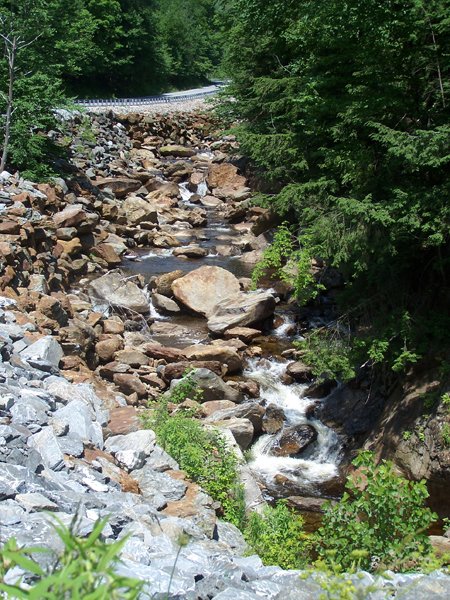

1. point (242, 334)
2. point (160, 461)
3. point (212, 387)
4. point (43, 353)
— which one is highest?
point (43, 353)

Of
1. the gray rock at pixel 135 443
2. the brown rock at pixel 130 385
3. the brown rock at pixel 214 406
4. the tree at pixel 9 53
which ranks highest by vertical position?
the tree at pixel 9 53

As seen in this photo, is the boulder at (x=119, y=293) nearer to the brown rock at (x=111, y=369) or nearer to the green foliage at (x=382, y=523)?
the brown rock at (x=111, y=369)

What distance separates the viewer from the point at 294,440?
1079 centimetres

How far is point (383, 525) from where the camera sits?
16.8 feet

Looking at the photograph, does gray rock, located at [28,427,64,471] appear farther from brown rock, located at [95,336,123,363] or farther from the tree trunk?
the tree trunk

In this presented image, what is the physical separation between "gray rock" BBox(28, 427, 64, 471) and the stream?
4.43m

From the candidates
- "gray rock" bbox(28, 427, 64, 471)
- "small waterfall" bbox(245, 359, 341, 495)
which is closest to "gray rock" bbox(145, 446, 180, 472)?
"gray rock" bbox(28, 427, 64, 471)

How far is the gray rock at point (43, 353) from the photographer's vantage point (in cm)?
827

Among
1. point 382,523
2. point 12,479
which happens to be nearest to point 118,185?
point 12,479

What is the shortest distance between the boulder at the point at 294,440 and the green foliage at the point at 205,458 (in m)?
2.91

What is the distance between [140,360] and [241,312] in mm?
3049

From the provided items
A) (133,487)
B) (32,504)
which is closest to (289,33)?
(133,487)

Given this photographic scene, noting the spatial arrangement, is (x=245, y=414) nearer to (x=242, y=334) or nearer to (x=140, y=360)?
(x=140, y=360)

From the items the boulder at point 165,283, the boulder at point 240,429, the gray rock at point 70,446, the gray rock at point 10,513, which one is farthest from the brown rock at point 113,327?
the gray rock at point 10,513
